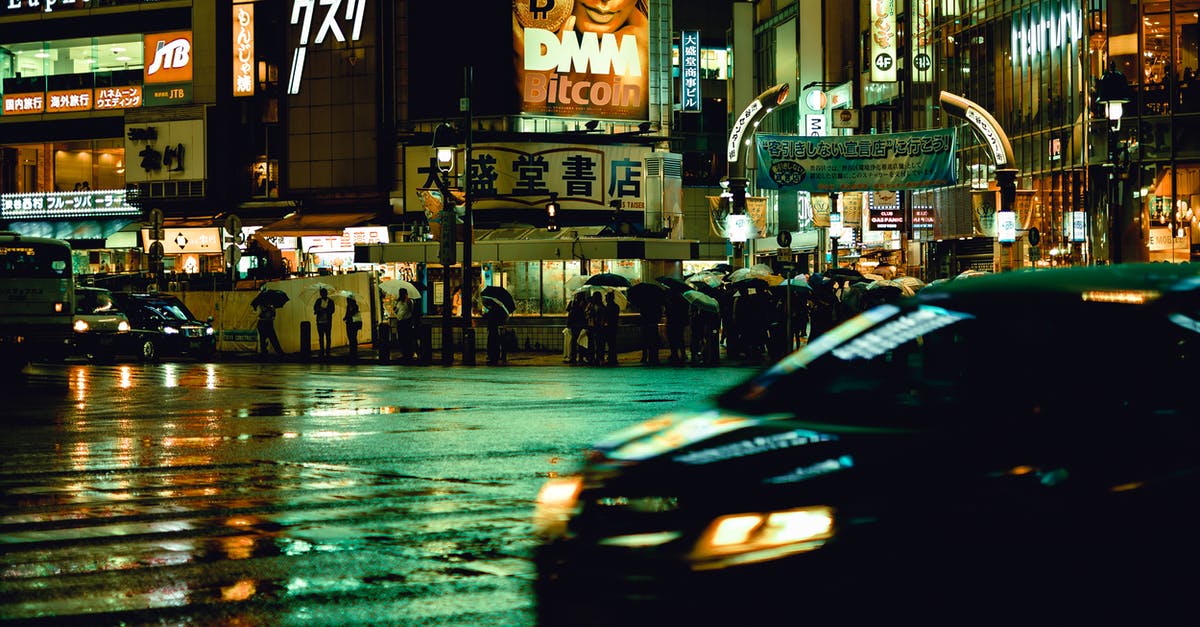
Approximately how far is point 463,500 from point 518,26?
124 ft

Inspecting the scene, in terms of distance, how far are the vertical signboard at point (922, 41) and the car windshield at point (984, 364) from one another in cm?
5530

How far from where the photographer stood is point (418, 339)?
116 ft

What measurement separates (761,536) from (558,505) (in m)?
1.15

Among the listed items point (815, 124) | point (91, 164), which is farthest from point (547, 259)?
point (91, 164)

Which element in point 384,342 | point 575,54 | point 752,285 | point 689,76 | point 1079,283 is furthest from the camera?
point 689,76

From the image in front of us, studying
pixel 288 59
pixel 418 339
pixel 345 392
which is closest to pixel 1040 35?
pixel 418 339

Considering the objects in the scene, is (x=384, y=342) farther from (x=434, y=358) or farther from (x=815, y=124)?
(x=815, y=124)

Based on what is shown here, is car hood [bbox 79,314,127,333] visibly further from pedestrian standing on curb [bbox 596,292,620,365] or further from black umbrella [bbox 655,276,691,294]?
black umbrella [bbox 655,276,691,294]

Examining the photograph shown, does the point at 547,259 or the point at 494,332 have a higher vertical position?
the point at 547,259

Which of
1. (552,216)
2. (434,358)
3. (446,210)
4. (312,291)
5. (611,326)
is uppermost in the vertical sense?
(552,216)

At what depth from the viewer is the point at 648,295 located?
106 feet

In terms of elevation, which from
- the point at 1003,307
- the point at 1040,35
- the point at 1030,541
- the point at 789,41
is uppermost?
the point at 789,41

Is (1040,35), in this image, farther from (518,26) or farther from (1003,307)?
(1003,307)

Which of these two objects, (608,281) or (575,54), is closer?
(608,281)
